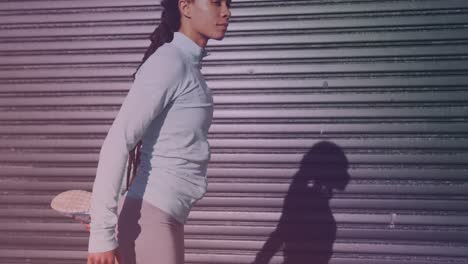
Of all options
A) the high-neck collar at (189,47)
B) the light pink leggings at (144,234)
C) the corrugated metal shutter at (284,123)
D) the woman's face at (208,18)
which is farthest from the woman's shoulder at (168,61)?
the corrugated metal shutter at (284,123)

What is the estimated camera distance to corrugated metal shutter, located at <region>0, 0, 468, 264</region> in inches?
168

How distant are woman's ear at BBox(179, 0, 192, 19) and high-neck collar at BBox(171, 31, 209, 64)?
0.13 m

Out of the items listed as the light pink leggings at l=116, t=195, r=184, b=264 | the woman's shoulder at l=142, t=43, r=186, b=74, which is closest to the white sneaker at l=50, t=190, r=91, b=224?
the light pink leggings at l=116, t=195, r=184, b=264

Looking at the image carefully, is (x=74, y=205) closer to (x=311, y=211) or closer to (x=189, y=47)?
(x=189, y=47)

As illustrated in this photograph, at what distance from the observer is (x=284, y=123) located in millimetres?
4453

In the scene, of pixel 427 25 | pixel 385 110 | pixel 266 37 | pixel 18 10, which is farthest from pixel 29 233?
pixel 427 25

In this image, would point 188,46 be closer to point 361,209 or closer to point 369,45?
point 369,45

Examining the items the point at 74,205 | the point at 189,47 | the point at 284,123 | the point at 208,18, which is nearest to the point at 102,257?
the point at 74,205

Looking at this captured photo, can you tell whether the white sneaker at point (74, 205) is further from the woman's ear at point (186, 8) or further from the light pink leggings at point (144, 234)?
the woman's ear at point (186, 8)

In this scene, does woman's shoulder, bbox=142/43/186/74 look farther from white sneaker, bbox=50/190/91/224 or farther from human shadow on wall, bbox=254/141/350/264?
human shadow on wall, bbox=254/141/350/264

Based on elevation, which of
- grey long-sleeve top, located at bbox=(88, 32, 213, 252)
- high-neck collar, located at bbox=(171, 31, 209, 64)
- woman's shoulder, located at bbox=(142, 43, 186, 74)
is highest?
high-neck collar, located at bbox=(171, 31, 209, 64)

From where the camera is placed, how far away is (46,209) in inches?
189

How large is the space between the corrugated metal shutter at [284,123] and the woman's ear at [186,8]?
2109 millimetres

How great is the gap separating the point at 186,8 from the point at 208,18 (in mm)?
139
